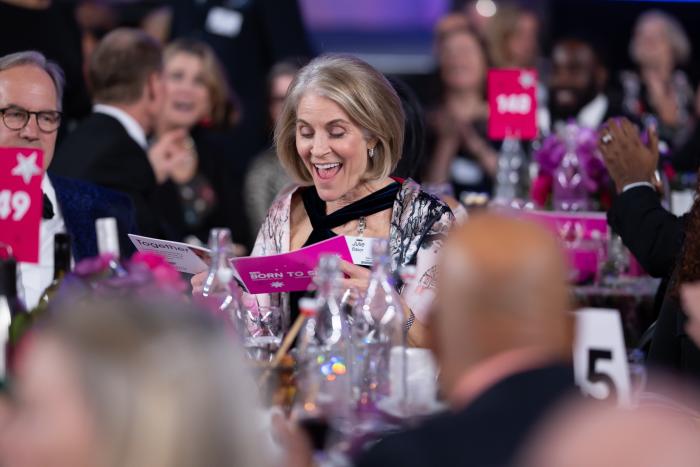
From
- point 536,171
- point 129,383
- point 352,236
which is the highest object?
point 536,171

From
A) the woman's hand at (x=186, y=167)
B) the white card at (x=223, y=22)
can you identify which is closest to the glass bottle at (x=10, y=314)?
the woman's hand at (x=186, y=167)

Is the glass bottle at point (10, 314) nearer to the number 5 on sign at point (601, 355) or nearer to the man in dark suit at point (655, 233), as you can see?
the number 5 on sign at point (601, 355)

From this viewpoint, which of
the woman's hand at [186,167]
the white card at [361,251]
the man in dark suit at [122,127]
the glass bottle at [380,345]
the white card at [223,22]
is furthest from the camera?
the white card at [223,22]

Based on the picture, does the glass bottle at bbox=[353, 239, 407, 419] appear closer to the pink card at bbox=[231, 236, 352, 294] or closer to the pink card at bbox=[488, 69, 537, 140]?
the pink card at bbox=[231, 236, 352, 294]

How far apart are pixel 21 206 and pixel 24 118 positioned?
806 mm

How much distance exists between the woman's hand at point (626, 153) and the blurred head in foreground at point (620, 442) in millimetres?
2465

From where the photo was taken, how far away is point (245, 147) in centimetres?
812

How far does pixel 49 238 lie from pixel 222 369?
7.66ft

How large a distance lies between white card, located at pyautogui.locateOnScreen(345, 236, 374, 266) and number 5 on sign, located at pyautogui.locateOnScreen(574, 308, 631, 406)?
0.61m

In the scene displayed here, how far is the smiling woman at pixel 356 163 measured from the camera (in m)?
3.65

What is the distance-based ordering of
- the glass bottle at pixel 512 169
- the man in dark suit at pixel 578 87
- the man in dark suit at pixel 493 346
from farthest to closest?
1. the man in dark suit at pixel 578 87
2. the glass bottle at pixel 512 169
3. the man in dark suit at pixel 493 346

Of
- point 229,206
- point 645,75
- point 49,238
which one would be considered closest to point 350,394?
point 49,238

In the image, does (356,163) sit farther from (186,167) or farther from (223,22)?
(223,22)

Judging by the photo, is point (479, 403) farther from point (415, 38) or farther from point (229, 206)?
point (415, 38)
